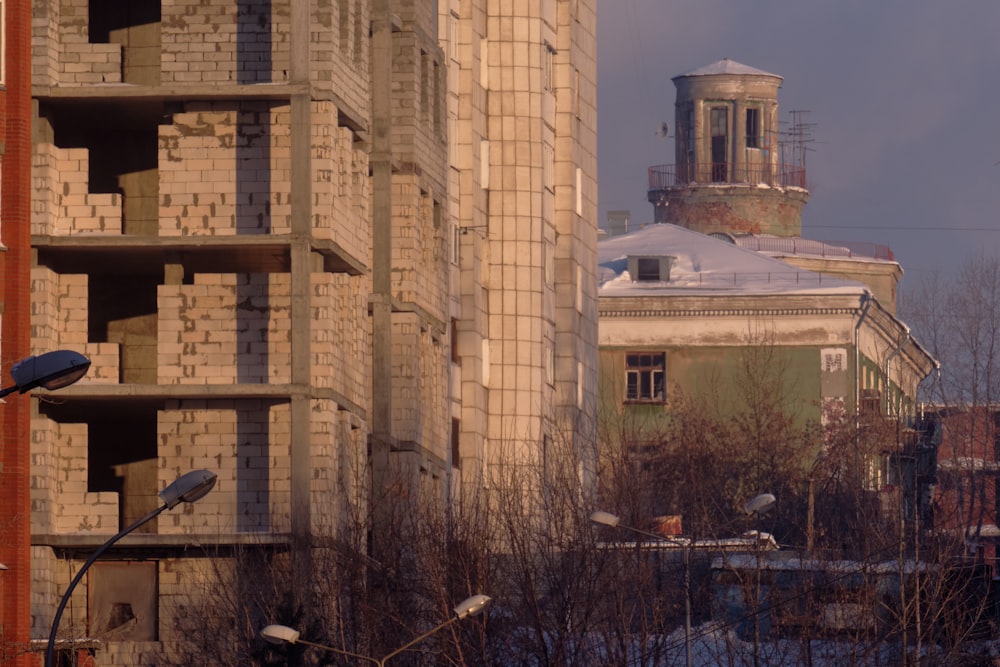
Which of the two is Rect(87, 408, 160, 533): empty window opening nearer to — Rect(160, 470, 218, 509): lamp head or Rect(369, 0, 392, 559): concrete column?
Rect(369, 0, 392, 559): concrete column

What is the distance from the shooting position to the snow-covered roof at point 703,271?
79.0 metres

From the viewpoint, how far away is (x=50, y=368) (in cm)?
2369

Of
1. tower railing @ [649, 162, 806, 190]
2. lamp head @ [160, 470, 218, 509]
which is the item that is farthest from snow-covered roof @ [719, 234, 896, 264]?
lamp head @ [160, 470, 218, 509]

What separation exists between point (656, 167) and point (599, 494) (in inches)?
1771

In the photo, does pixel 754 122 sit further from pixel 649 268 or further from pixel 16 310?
pixel 16 310

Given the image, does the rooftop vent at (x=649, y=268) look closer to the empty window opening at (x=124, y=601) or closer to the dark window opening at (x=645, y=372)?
the dark window opening at (x=645, y=372)

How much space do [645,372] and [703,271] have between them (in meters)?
4.56

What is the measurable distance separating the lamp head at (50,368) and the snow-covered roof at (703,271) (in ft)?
180

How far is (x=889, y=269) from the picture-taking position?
93250mm

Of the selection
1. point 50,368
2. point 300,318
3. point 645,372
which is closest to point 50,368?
point 50,368

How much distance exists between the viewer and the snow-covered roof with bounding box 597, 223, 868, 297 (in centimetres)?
7900

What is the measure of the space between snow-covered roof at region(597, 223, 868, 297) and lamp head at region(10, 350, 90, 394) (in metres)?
55.0

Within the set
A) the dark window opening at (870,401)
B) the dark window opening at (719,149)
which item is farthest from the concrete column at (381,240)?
the dark window opening at (719,149)

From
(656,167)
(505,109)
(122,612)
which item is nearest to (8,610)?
(122,612)
